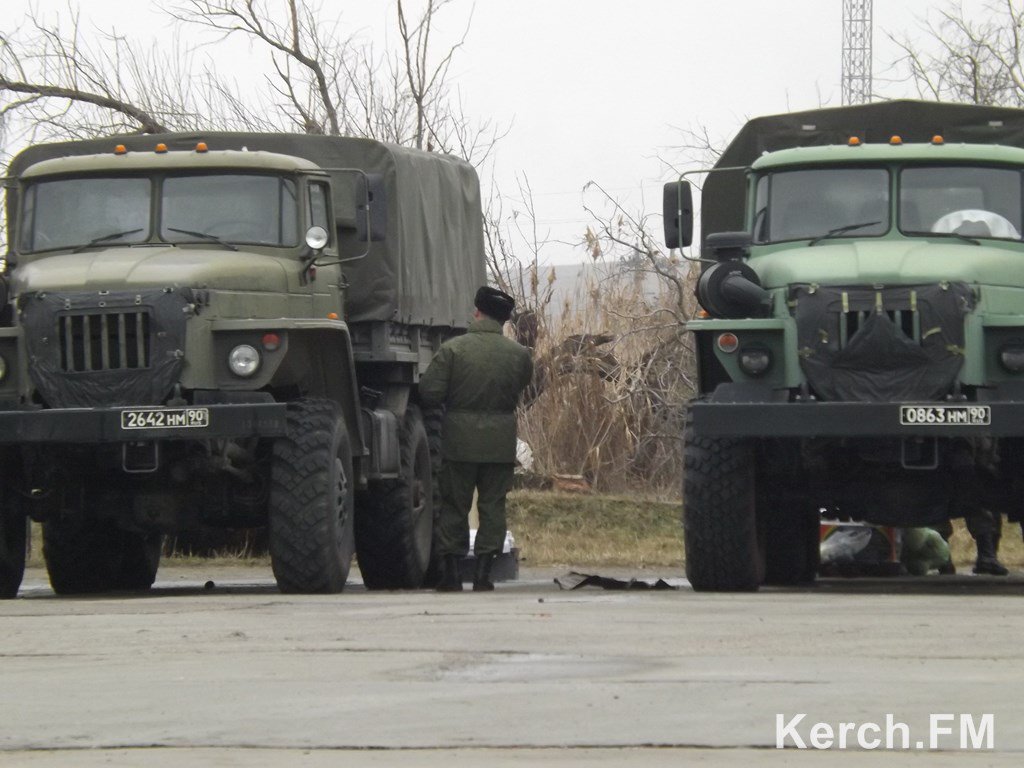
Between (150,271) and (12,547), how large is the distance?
6.28ft

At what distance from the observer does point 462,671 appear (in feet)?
22.5

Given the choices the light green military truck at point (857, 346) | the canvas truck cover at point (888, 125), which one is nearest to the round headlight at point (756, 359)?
the light green military truck at point (857, 346)

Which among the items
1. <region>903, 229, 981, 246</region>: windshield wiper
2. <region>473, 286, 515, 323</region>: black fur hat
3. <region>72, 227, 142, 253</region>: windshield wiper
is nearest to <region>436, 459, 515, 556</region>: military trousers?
<region>473, 286, 515, 323</region>: black fur hat

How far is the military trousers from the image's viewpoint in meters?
12.6

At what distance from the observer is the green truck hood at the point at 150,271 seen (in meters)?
11.2

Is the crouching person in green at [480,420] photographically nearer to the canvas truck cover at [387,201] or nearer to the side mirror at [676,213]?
the canvas truck cover at [387,201]

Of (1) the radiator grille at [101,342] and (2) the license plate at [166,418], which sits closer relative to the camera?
(2) the license plate at [166,418]

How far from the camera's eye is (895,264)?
1084 centimetres

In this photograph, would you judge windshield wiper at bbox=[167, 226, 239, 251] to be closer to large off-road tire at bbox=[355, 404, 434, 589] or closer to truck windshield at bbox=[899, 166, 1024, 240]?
large off-road tire at bbox=[355, 404, 434, 589]

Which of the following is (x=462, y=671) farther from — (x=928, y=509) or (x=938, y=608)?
(x=928, y=509)

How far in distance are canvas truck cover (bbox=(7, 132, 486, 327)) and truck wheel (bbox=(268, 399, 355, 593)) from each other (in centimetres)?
213
